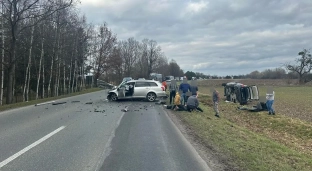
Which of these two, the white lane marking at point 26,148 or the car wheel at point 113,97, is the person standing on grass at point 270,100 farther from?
the white lane marking at point 26,148

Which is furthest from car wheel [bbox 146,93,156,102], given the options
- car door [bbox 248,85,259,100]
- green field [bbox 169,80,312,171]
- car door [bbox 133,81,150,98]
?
green field [bbox 169,80,312,171]

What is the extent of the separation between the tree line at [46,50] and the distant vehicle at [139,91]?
8.21 m

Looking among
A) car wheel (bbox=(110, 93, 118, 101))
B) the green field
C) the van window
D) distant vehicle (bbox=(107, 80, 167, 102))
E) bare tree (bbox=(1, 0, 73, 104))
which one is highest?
bare tree (bbox=(1, 0, 73, 104))

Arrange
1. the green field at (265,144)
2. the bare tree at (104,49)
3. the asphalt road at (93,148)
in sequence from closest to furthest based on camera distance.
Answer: the asphalt road at (93,148) → the green field at (265,144) → the bare tree at (104,49)

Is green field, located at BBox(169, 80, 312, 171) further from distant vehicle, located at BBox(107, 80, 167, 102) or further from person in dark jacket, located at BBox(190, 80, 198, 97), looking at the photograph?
distant vehicle, located at BBox(107, 80, 167, 102)

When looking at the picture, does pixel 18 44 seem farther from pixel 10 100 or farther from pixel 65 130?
pixel 65 130

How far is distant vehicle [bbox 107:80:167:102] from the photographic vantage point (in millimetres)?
25531

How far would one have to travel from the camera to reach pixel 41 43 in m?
34.9

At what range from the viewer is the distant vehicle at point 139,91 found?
2553cm

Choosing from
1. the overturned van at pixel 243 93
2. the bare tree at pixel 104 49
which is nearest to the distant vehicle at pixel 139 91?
the overturned van at pixel 243 93

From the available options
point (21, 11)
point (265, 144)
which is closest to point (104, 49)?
point (21, 11)

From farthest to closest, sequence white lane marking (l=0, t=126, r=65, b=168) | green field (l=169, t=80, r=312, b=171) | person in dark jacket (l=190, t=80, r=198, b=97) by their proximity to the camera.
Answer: person in dark jacket (l=190, t=80, r=198, b=97) < green field (l=169, t=80, r=312, b=171) < white lane marking (l=0, t=126, r=65, b=168)

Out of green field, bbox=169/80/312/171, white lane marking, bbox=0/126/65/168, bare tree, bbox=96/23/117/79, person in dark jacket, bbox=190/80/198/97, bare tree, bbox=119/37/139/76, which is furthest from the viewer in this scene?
bare tree, bbox=119/37/139/76

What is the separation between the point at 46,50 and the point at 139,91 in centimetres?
1843
